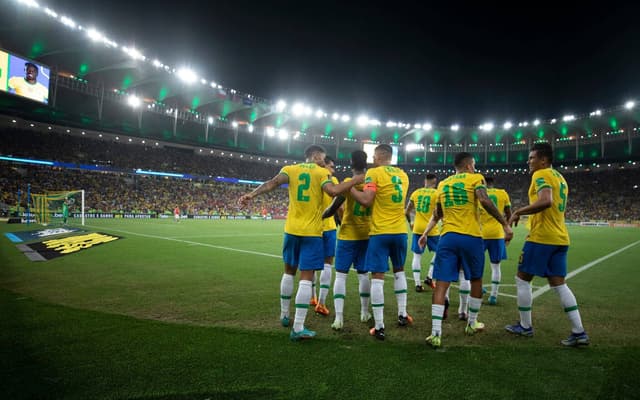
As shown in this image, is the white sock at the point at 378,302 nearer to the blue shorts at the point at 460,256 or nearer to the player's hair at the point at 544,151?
the blue shorts at the point at 460,256

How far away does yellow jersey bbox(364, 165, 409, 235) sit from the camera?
176 inches

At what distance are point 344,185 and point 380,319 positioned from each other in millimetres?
1682

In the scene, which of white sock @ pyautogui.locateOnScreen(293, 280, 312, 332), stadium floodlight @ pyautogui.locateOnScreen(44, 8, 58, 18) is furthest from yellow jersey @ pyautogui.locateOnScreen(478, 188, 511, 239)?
stadium floodlight @ pyautogui.locateOnScreen(44, 8, 58, 18)

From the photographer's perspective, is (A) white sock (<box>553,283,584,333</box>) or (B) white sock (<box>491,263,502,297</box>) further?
(B) white sock (<box>491,263,502,297</box>)

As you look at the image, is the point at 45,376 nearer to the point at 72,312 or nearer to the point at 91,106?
the point at 72,312

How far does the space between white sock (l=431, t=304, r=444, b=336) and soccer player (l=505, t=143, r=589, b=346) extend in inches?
47.2

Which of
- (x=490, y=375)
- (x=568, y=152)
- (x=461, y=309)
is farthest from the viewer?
(x=568, y=152)

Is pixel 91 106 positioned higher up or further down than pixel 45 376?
higher up

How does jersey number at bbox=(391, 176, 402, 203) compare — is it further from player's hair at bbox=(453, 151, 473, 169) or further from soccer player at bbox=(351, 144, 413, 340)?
player's hair at bbox=(453, 151, 473, 169)

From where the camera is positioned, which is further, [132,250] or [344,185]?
[132,250]

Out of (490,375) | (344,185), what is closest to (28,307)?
(344,185)

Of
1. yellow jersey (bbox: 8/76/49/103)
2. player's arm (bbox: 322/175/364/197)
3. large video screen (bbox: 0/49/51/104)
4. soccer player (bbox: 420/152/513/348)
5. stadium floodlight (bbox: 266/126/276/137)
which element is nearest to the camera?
player's arm (bbox: 322/175/364/197)

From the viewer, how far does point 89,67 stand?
38625 mm

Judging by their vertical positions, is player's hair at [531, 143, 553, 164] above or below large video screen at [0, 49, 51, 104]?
below
